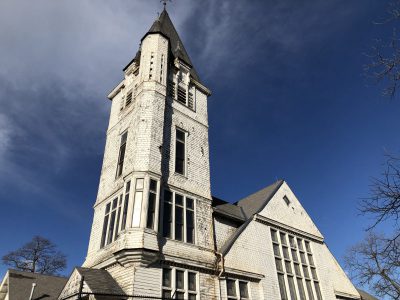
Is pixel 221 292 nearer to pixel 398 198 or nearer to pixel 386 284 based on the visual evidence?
pixel 398 198

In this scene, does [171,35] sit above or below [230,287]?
above

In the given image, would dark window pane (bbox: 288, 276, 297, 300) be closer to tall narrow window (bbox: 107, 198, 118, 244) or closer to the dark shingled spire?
tall narrow window (bbox: 107, 198, 118, 244)

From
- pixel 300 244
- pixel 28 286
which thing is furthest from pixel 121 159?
pixel 300 244

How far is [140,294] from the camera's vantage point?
1297 centimetres

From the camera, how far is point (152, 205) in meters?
15.3

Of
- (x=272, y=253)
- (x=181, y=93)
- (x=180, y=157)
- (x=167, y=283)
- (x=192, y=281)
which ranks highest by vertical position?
(x=181, y=93)

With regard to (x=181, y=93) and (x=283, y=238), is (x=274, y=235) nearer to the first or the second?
(x=283, y=238)

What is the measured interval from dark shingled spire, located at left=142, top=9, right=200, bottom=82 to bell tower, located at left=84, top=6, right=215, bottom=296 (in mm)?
483

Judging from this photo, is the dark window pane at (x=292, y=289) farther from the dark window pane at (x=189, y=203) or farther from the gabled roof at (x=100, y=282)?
the gabled roof at (x=100, y=282)

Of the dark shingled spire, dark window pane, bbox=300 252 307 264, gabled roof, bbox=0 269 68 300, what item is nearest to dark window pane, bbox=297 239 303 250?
dark window pane, bbox=300 252 307 264

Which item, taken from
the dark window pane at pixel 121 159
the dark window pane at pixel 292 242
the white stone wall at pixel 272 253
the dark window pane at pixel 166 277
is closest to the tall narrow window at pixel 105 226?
the dark window pane at pixel 121 159

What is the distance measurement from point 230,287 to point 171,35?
2077 cm

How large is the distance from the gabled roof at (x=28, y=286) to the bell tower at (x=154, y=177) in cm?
740

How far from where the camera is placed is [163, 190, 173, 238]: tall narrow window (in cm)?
1567
